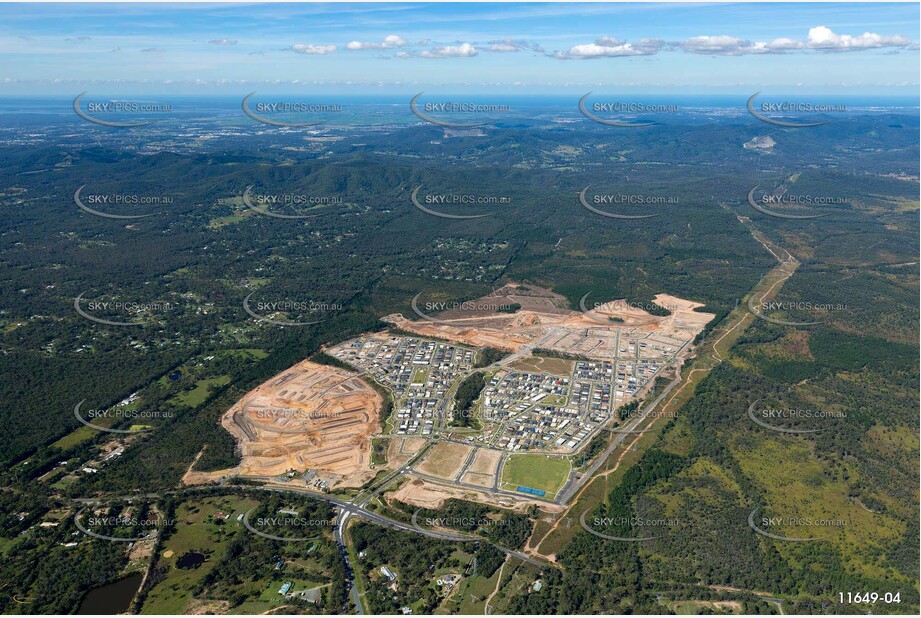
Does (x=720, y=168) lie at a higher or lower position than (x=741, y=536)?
higher

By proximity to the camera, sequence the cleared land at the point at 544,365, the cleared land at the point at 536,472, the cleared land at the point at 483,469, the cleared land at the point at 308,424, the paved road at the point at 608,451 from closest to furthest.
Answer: the paved road at the point at 608,451
the cleared land at the point at 536,472
the cleared land at the point at 483,469
the cleared land at the point at 308,424
the cleared land at the point at 544,365

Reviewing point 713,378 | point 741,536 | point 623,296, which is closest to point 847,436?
point 713,378

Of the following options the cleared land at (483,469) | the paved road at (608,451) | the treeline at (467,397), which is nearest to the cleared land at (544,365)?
the treeline at (467,397)

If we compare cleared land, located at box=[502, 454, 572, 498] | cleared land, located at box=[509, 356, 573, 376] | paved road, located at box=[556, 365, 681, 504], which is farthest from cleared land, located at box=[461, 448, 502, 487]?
cleared land, located at box=[509, 356, 573, 376]

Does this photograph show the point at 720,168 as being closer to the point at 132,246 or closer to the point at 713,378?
the point at 713,378

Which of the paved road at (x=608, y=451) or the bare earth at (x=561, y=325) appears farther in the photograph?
the bare earth at (x=561, y=325)

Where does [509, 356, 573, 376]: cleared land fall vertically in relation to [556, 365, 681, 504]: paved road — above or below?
above

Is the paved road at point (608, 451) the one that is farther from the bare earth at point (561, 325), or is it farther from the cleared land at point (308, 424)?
the cleared land at point (308, 424)

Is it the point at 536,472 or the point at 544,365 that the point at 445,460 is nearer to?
the point at 536,472

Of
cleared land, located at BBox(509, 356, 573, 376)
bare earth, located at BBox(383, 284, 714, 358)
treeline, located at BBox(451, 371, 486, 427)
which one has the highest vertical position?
bare earth, located at BBox(383, 284, 714, 358)

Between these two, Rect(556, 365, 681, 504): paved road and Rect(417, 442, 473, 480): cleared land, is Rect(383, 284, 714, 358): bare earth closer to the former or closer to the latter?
Rect(556, 365, 681, 504): paved road

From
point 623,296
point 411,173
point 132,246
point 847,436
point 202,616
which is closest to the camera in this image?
point 202,616
